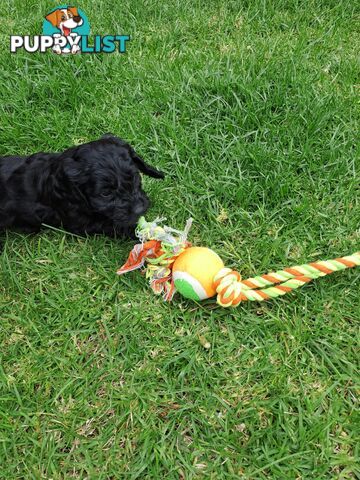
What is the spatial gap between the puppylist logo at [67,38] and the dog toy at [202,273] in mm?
1961

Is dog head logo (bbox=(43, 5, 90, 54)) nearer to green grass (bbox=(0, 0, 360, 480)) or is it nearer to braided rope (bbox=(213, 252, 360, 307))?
green grass (bbox=(0, 0, 360, 480))

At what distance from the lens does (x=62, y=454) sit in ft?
6.96

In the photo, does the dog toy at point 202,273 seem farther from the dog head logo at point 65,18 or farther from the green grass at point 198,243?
the dog head logo at point 65,18

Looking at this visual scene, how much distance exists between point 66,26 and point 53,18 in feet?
0.55

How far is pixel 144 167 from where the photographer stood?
2.74 metres

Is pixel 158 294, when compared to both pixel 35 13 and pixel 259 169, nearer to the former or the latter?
pixel 259 169

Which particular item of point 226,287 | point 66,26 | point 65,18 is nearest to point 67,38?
point 66,26

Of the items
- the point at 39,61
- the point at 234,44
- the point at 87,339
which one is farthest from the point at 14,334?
the point at 234,44

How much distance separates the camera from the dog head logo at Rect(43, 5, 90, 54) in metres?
3.82

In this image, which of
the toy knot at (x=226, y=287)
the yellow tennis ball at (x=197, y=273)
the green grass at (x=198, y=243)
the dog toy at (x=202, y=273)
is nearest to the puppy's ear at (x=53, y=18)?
the green grass at (x=198, y=243)

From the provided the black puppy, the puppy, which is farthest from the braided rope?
the puppy

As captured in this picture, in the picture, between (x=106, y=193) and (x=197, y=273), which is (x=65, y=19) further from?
(x=197, y=273)

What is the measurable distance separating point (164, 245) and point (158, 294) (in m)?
0.27

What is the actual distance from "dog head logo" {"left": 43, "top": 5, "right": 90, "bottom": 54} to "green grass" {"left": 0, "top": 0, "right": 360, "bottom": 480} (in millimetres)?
109
